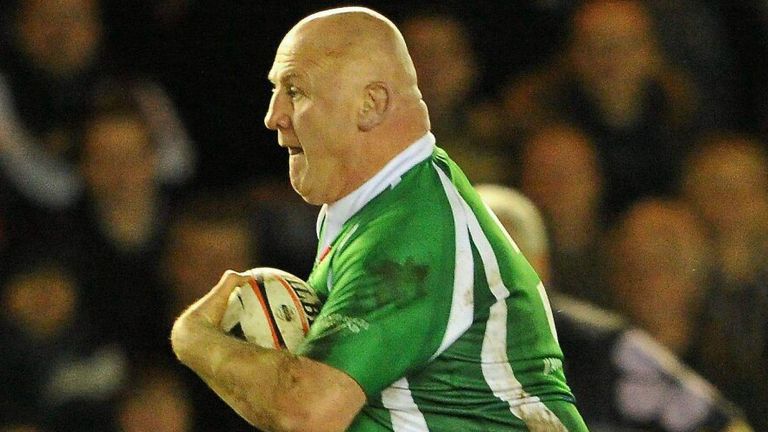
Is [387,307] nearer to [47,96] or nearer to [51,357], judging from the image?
[51,357]

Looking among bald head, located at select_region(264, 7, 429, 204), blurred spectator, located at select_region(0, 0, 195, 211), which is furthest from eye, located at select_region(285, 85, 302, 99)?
blurred spectator, located at select_region(0, 0, 195, 211)

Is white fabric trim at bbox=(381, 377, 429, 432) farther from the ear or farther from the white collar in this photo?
the ear

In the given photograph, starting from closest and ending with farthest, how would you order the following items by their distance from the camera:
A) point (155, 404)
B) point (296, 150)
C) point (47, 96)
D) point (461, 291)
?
point (461, 291), point (296, 150), point (155, 404), point (47, 96)

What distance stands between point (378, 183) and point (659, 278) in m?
2.71

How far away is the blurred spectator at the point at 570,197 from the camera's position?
5.77 metres

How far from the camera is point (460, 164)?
5.98 m

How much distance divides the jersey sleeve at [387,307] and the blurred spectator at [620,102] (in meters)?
3.06

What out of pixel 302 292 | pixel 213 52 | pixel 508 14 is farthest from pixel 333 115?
pixel 508 14

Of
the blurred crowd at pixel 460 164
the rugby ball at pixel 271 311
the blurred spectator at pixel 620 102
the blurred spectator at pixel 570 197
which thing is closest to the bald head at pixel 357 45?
the rugby ball at pixel 271 311

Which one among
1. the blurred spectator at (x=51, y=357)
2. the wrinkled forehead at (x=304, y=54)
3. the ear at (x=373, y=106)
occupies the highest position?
the wrinkled forehead at (x=304, y=54)

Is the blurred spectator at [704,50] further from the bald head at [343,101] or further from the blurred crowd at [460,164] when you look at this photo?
the bald head at [343,101]

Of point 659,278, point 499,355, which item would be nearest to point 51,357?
point 659,278

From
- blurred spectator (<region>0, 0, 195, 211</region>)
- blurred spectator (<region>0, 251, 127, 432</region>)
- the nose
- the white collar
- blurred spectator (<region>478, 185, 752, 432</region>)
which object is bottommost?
blurred spectator (<region>0, 251, 127, 432</region>)

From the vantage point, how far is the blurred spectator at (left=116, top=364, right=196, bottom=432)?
5484 mm
